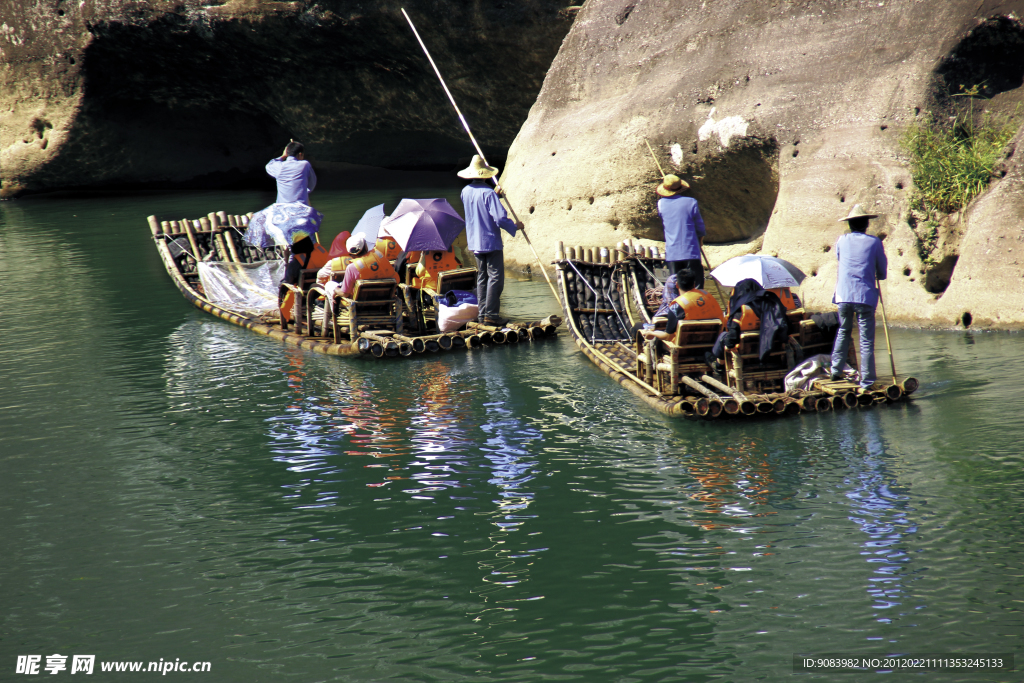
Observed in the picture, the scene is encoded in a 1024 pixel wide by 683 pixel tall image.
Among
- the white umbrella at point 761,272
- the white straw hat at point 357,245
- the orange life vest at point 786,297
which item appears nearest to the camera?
the white umbrella at point 761,272

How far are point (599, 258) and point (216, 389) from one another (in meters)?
5.75

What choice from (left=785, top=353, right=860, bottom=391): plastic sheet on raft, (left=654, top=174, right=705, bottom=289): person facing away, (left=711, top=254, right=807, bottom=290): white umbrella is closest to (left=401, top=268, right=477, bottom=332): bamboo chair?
(left=654, top=174, right=705, bottom=289): person facing away

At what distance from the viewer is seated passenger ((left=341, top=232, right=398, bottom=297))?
13086mm

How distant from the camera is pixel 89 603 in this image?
6.97 m

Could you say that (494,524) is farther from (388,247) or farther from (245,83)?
(245,83)

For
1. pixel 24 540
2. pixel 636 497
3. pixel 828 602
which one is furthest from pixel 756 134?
pixel 24 540

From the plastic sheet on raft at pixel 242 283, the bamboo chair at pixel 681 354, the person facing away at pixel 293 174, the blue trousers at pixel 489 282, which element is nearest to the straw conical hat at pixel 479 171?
the blue trousers at pixel 489 282

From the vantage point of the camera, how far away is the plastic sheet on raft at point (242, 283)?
16.0 meters

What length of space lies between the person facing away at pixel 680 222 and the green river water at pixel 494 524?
6.39 ft

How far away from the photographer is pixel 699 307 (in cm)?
1026

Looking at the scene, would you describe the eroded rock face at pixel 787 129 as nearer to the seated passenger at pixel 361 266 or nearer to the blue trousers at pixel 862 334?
the blue trousers at pixel 862 334

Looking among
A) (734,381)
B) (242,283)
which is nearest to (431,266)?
(242,283)

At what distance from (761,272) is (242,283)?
9706 millimetres

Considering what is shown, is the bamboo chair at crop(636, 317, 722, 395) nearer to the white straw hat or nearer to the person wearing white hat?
the person wearing white hat
